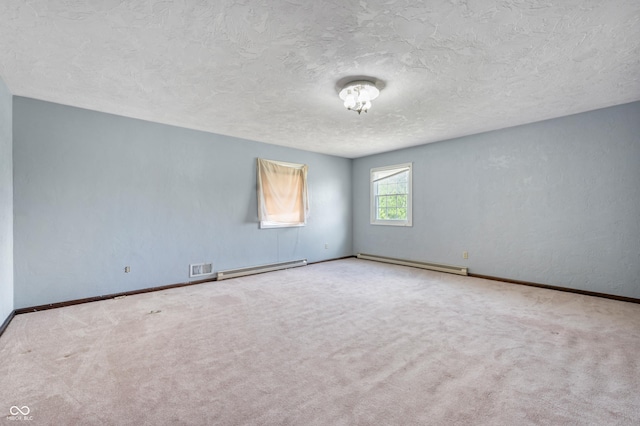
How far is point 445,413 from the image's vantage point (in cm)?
162

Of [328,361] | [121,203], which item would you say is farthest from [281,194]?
[328,361]

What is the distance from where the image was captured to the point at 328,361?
219 centimetres

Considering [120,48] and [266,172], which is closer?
[120,48]

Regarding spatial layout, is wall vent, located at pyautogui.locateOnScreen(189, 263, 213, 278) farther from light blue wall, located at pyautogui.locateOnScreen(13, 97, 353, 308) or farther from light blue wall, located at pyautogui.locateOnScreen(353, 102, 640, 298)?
light blue wall, located at pyautogui.locateOnScreen(353, 102, 640, 298)

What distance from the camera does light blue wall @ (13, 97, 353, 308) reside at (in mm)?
3367

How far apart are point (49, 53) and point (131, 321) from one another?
2559 millimetres

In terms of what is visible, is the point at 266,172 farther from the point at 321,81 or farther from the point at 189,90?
the point at 321,81

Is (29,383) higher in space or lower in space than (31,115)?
lower

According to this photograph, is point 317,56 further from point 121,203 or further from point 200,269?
point 200,269

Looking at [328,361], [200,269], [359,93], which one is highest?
[359,93]

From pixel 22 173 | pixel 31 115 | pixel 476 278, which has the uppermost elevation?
pixel 31 115

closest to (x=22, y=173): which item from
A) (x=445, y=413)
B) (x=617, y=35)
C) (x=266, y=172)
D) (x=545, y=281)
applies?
(x=266, y=172)

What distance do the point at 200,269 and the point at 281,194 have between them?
2.03 metres

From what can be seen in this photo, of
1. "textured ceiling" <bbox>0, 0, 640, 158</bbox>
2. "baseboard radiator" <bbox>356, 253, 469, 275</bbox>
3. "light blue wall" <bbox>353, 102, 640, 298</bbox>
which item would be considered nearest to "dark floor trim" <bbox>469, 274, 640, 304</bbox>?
"light blue wall" <bbox>353, 102, 640, 298</bbox>
